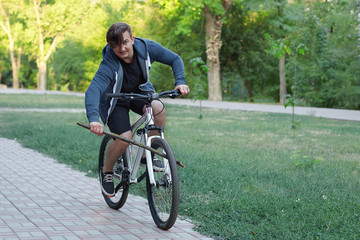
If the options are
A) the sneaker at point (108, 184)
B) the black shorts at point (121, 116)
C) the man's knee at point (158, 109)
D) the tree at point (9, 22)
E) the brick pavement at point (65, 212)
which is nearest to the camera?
the brick pavement at point (65, 212)

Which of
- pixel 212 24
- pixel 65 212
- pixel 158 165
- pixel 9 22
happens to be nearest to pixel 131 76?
pixel 158 165

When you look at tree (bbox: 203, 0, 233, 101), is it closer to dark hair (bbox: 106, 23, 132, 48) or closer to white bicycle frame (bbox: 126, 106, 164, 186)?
white bicycle frame (bbox: 126, 106, 164, 186)

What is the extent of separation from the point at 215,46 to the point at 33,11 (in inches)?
885

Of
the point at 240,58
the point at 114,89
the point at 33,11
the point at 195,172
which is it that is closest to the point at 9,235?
the point at 114,89

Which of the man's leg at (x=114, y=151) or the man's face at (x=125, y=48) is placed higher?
the man's face at (x=125, y=48)

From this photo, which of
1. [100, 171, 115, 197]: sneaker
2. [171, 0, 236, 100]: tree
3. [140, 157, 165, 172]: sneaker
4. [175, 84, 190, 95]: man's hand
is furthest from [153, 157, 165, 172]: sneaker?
[171, 0, 236, 100]: tree

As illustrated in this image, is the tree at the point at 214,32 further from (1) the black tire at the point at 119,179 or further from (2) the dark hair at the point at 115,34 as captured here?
(2) the dark hair at the point at 115,34

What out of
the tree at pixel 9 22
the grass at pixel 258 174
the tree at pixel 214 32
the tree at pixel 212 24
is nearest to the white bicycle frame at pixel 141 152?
the grass at pixel 258 174

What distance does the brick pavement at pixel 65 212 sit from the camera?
4.58 metres

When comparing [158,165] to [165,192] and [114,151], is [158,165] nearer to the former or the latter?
[165,192]

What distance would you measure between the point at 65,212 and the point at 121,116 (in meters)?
1.13

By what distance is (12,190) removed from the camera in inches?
252

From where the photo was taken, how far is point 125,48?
4738mm

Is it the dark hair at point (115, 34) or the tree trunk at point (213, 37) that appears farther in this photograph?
the tree trunk at point (213, 37)
